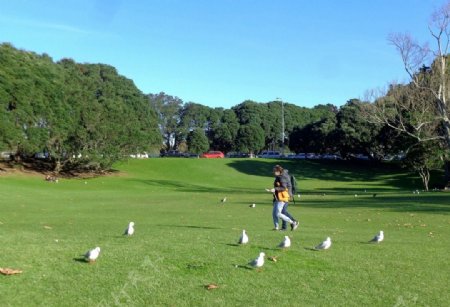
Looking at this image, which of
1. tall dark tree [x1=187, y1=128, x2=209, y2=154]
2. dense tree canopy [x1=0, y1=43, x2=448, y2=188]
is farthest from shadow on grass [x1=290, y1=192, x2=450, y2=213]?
tall dark tree [x1=187, y1=128, x2=209, y2=154]

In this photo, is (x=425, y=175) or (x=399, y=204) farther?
(x=425, y=175)

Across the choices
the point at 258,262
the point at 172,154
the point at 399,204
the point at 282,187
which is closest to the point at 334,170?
the point at 172,154

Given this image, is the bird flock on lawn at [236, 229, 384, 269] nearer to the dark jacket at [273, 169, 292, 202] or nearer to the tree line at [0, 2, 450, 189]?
the dark jacket at [273, 169, 292, 202]

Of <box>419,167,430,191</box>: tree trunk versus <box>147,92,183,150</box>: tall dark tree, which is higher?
<box>147,92,183,150</box>: tall dark tree

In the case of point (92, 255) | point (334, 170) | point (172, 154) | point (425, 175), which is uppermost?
point (92, 255)

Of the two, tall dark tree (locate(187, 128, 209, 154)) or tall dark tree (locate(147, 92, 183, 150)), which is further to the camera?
tall dark tree (locate(147, 92, 183, 150))

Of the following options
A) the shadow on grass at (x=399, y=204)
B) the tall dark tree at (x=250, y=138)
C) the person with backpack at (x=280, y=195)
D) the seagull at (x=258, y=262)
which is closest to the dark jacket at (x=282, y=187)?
the person with backpack at (x=280, y=195)

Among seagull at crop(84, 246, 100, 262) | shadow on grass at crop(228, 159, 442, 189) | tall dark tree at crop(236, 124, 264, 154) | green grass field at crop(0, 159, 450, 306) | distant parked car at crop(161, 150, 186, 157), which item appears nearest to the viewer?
green grass field at crop(0, 159, 450, 306)

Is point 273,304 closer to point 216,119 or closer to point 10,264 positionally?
point 10,264

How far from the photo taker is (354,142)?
95.1m

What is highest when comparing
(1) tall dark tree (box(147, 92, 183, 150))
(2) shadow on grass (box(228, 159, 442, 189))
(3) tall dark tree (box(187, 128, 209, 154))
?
(1) tall dark tree (box(147, 92, 183, 150))

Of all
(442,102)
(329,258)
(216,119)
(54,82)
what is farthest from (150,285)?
(216,119)

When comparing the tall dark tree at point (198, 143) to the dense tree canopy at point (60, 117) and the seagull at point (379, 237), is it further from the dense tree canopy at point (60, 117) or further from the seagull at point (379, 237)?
the seagull at point (379, 237)

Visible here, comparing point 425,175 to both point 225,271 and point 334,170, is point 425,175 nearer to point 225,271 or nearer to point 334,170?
point 334,170
